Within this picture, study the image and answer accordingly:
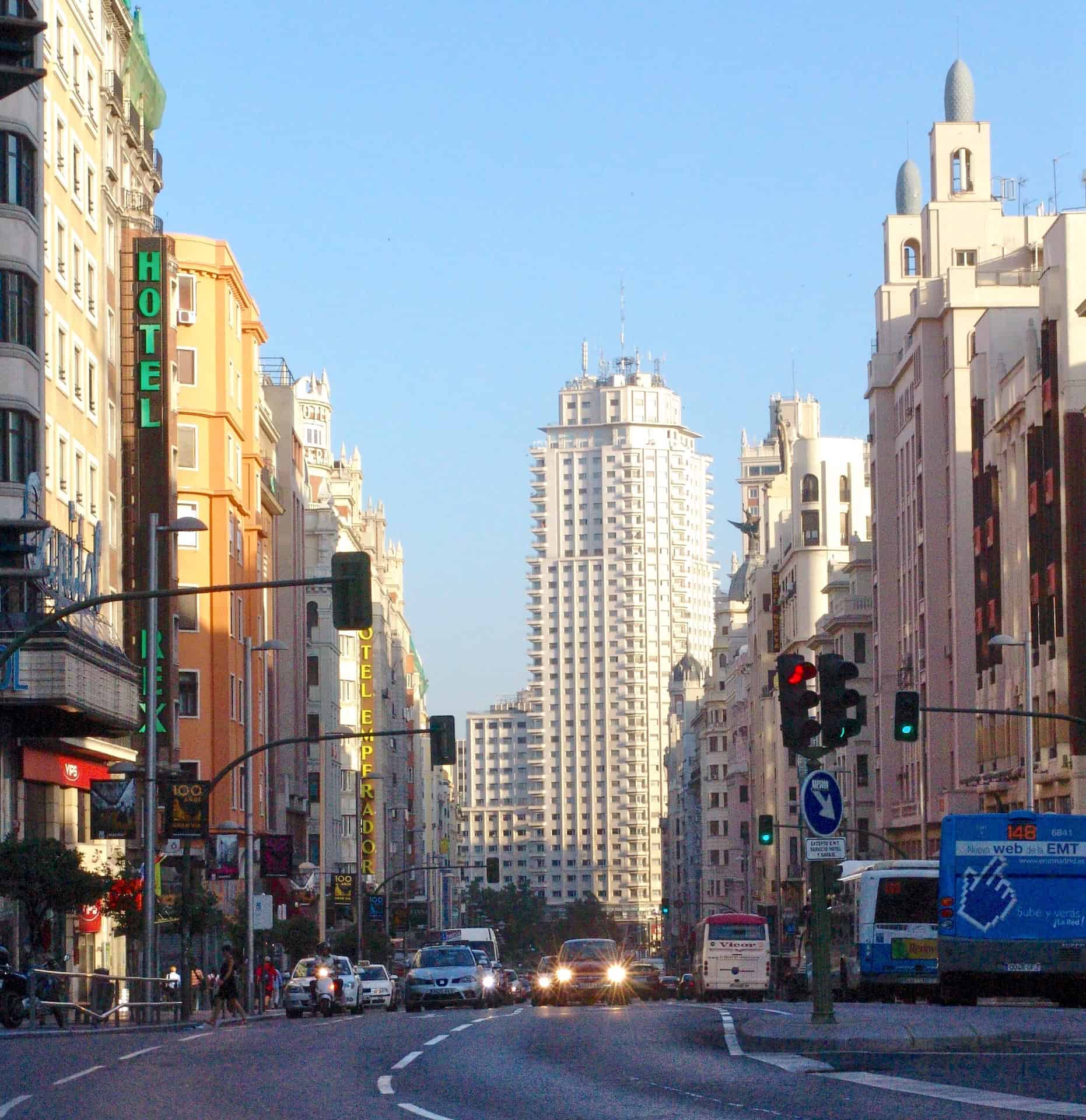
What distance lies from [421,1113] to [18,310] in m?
31.9

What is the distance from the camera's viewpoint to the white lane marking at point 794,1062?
2011 centimetres

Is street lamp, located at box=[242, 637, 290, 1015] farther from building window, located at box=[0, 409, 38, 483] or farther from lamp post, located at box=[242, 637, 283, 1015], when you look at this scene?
building window, located at box=[0, 409, 38, 483]

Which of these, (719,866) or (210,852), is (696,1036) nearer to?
(210,852)

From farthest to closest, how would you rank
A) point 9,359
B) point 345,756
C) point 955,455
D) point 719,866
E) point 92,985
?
point 719,866, point 345,756, point 955,455, point 9,359, point 92,985

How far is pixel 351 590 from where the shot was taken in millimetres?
25109

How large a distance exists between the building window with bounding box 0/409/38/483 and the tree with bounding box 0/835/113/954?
732 cm

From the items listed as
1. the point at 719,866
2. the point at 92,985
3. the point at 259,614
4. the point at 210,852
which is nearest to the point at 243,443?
the point at 259,614

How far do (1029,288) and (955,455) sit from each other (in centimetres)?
789

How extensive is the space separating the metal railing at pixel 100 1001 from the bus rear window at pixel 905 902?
1452 centimetres

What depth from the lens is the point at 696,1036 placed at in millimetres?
27703

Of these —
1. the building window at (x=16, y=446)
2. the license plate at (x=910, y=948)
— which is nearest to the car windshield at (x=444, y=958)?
the license plate at (x=910, y=948)

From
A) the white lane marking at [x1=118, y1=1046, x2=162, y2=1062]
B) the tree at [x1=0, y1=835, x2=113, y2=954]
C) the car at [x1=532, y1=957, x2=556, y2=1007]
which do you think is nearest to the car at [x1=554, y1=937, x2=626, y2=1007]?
the car at [x1=532, y1=957, x2=556, y2=1007]

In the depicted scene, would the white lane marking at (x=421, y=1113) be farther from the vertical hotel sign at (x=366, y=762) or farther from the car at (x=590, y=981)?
the vertical hotel sign at (x=366, y=762)

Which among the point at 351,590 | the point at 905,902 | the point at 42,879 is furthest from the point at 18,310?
the point at 351,590
